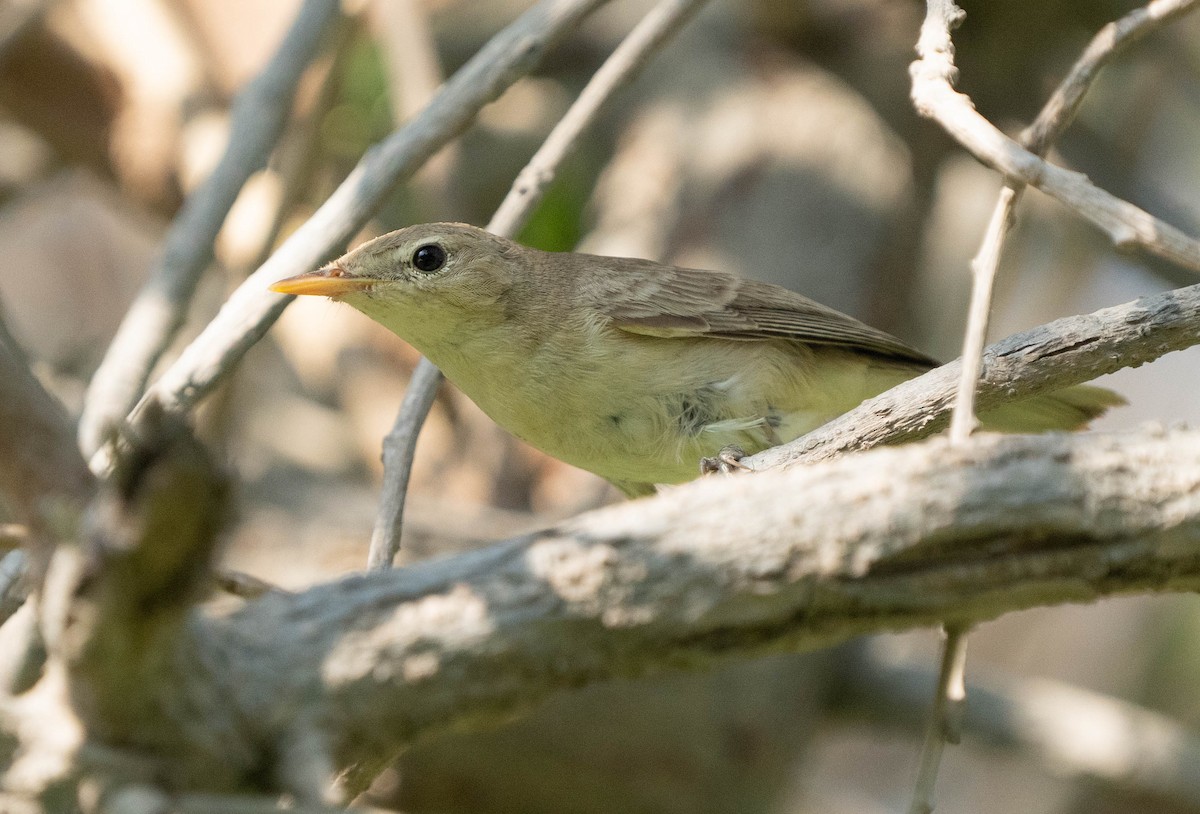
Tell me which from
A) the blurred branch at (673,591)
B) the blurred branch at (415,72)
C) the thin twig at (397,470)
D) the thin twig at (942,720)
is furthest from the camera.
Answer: the blurred branch at (415,72)

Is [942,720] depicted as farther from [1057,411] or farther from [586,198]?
[586,198]

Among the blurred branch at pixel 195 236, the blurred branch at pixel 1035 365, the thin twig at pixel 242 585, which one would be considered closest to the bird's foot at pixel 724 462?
the blurred branch at pixel 1035 365

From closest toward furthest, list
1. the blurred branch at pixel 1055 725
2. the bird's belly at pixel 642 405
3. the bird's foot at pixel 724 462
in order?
the bird's foot at pixel 724 462
the bird's belly at pixel 642 405
the blurred branch at pixel 1055 725

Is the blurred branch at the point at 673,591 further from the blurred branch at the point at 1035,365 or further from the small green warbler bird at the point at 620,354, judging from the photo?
the small green warbler bird at the point at 620,354

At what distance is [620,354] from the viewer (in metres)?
4.37

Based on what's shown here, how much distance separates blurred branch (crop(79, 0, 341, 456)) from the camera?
3691 millimetres

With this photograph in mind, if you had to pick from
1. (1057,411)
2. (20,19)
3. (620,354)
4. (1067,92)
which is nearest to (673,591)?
(1067,92)

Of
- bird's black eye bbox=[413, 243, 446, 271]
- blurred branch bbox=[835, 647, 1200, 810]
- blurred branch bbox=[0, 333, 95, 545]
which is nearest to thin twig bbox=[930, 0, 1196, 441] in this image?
blurred branch bbox=[0, 333, 95, 545]

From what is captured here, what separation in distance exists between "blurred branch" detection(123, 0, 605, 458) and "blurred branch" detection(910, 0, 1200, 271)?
5.04ft

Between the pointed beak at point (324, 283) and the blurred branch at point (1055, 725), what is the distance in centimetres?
423

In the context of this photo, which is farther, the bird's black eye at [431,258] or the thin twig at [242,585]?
the bird's black eye at [431,258]

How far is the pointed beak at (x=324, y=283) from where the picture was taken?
12.3ft

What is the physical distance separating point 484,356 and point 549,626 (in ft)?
8.43

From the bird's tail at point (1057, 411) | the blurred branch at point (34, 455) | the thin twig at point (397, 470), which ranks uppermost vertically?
the bird's tail at point (1057, 411)
